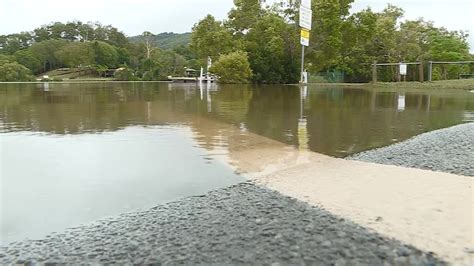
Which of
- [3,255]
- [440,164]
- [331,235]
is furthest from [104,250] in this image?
[440,164]

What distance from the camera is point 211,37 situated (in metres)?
34.7

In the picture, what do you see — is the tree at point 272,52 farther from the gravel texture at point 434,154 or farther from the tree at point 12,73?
the tree at point 12,73

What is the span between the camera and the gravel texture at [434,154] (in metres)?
4.90

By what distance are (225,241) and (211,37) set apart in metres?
33.0

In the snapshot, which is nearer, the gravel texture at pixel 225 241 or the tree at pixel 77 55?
the gravel texture at pixel 225 241

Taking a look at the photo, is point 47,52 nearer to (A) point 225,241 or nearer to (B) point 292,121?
(B) point 292,121

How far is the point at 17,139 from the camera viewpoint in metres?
7.00

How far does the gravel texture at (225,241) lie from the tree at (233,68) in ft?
95.7

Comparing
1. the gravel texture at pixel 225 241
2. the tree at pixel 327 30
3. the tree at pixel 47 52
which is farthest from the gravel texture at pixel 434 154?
the tree at pixel 47 52

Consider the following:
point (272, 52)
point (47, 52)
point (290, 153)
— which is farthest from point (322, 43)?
point (47, 52)

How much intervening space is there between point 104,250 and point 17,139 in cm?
505

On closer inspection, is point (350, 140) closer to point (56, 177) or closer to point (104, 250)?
point (56, 177)

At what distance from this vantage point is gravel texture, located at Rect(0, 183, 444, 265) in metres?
2.58

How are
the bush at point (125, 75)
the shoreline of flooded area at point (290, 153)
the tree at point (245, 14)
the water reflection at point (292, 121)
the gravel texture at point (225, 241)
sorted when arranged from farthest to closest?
1. the bush at point (125, 75)
2. the tree at point (245, 14)
3. the water reflection at point (292, 121)
4. the shoreline of flooded area at point (290, 153)
5. the gravel texture at point (225, 241)
